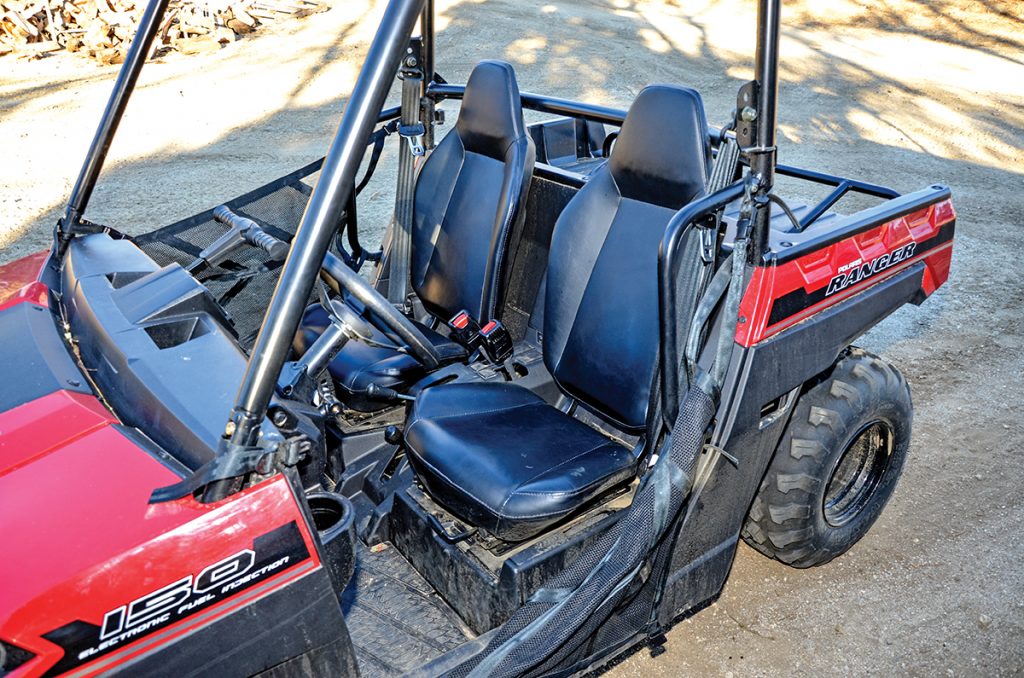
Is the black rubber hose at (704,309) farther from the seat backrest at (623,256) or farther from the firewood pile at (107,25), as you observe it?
the firewood pile at (107,25)

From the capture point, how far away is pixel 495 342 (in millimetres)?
2910

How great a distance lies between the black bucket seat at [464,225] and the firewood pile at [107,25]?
786cm

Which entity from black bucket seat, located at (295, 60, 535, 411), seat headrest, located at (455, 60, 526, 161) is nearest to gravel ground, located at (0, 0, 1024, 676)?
black bucket seat, located at (295, 60, 535, 411)

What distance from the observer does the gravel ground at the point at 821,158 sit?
2609mm

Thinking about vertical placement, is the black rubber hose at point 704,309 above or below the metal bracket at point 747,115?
below

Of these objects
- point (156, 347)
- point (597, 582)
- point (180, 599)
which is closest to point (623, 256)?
point (597, 582)

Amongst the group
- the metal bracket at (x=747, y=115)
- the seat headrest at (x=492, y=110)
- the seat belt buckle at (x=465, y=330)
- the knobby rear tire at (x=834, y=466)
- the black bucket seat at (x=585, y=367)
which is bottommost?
the knobby rear tire at (x=834, y=466)

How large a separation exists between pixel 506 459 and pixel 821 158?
5462 mm

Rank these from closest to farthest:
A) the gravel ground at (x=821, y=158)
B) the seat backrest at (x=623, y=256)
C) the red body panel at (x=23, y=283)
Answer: the red body panel at (x=23, y=283)
the seat backrest at (x=623, y=256)
the gravel ground at (x=821, y=158)

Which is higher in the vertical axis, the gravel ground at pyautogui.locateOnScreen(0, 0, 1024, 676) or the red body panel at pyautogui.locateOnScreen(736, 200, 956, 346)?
the red body panel at pyautogui.locateOnScreen(736, 200, 956, 346)

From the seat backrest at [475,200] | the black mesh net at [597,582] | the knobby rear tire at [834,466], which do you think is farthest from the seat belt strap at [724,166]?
the seat backrest at [475,200]

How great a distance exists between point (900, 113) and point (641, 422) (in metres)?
6.89

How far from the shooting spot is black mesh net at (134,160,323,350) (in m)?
2.77

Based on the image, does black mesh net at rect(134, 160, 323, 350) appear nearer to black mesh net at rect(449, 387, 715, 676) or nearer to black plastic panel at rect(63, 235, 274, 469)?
black plastic panel at rect(63, 235, 274, 469)
